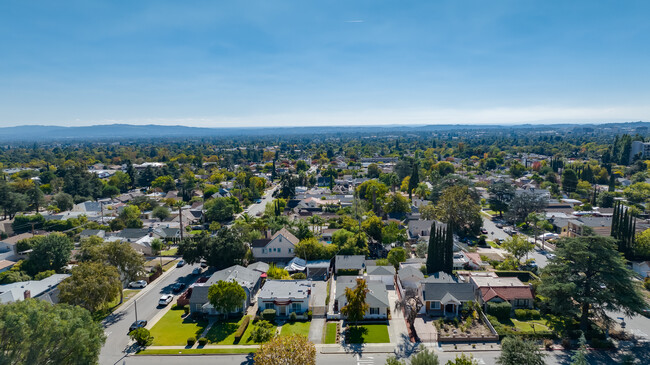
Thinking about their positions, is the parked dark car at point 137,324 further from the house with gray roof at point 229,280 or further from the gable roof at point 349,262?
the gable roof at point 349,262

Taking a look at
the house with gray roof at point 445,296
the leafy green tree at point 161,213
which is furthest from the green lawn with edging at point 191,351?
the leafy green tree at point 161,213

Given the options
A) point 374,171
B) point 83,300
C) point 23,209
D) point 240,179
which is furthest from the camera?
point 374,171

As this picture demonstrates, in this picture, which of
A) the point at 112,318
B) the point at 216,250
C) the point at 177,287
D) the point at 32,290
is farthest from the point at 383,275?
the point at 32,290

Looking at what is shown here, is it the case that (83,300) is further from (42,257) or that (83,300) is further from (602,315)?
(602,315)

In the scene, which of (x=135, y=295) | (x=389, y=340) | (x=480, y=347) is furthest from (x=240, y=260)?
(x=480, y=347)

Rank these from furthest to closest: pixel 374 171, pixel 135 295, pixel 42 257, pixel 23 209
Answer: pixel 374 171
pixel 23 209
pixel 42 257
pixel 135 295

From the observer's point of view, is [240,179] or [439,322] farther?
[240,179]

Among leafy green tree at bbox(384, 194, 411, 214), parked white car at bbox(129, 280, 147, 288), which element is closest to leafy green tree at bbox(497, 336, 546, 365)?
parked white car at bbox(129, 280, 147, 288)
